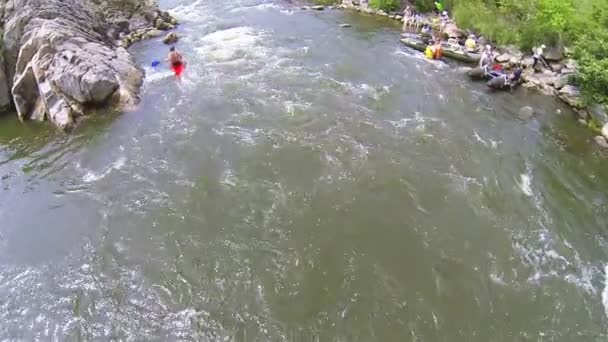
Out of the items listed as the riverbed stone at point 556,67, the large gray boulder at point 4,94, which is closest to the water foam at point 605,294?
the riverbed stone at point 556,67

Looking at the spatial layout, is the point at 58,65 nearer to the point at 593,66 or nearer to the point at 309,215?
the point at 309,215

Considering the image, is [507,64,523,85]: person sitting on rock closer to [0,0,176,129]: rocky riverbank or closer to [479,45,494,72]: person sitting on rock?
[479,45,494,72]: person sitting on rock

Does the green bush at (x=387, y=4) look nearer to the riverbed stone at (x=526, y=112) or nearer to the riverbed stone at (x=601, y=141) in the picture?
the riverbed stone at (x=526, y=112)

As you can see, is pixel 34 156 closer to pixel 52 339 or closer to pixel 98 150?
pixel 98 150

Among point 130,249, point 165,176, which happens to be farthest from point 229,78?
point 130,249

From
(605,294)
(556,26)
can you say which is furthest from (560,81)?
(605,294)

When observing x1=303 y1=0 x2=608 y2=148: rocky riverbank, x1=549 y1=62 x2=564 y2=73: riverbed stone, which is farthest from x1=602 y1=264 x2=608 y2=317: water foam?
x1=549 y1=62 x2=564 y2=73: riverbed stone
